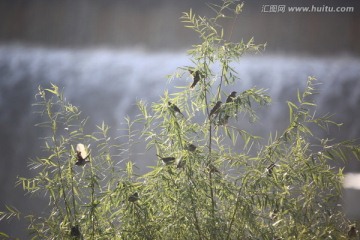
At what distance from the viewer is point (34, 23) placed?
13.5 ft

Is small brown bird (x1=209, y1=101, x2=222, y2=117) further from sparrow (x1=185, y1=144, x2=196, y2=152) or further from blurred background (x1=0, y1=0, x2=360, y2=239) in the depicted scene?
blurred background (x1=0, y1=0, x2=360, y2=239)

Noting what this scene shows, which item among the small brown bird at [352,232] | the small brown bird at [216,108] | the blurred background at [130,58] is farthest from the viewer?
the blurred background at [130,58]

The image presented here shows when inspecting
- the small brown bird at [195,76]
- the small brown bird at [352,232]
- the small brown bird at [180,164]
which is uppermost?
the small brown bird at [195,76]

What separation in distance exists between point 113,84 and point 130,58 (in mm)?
199

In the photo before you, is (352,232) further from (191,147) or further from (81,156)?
(81,156)

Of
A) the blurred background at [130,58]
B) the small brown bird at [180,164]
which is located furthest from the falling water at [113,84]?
the small brown bird at [180,164]

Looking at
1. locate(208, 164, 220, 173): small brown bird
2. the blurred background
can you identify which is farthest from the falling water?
locate(208, 164, 220, 173): small brown bird

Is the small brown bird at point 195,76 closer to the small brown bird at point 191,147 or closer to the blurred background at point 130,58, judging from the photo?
the small brown bird at point 191,147

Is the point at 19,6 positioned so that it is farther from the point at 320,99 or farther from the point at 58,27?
the point at 320,99

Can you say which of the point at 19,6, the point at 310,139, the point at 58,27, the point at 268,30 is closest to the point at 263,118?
the point at 310,139

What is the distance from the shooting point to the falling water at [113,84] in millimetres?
3754

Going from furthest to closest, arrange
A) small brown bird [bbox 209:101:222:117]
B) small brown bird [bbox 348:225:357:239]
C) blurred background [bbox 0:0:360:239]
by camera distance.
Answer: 1. blurred background [bbox 0:0:360:239]
2. small brown bird [bbox 209:101:222:117]
3. small brown bird [bbox 348:225:357:239]

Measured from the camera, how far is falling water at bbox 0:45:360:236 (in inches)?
148

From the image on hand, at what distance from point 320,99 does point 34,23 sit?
191cm
